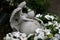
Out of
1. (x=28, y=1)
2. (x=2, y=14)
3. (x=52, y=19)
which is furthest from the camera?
(x=28, y=1)

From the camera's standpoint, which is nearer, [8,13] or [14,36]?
[14,36]

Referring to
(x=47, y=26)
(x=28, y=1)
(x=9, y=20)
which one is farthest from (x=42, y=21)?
(x=28, y=1)

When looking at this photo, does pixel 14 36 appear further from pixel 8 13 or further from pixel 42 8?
pixel 42 8

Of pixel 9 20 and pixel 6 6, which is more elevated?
pixel 6 6

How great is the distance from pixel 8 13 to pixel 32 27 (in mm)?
410

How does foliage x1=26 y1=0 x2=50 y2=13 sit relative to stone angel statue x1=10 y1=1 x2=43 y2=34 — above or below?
above

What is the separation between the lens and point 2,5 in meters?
2.84

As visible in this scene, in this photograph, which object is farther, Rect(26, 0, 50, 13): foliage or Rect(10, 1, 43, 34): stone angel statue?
Rect(26, 0, 50, 13): foliage

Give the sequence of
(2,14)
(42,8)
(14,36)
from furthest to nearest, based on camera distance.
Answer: (42,8) < (2,14) < (14,36)

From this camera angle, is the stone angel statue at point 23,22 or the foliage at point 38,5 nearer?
the stone angel statue at point 23,22

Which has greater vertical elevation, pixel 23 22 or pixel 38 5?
pixel 38 5

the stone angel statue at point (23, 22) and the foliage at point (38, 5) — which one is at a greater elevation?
the foliage at point (38, 5)

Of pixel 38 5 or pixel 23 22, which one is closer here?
pixel 23 22

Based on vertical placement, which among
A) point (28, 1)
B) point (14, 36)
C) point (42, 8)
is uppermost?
point (28, 1)
